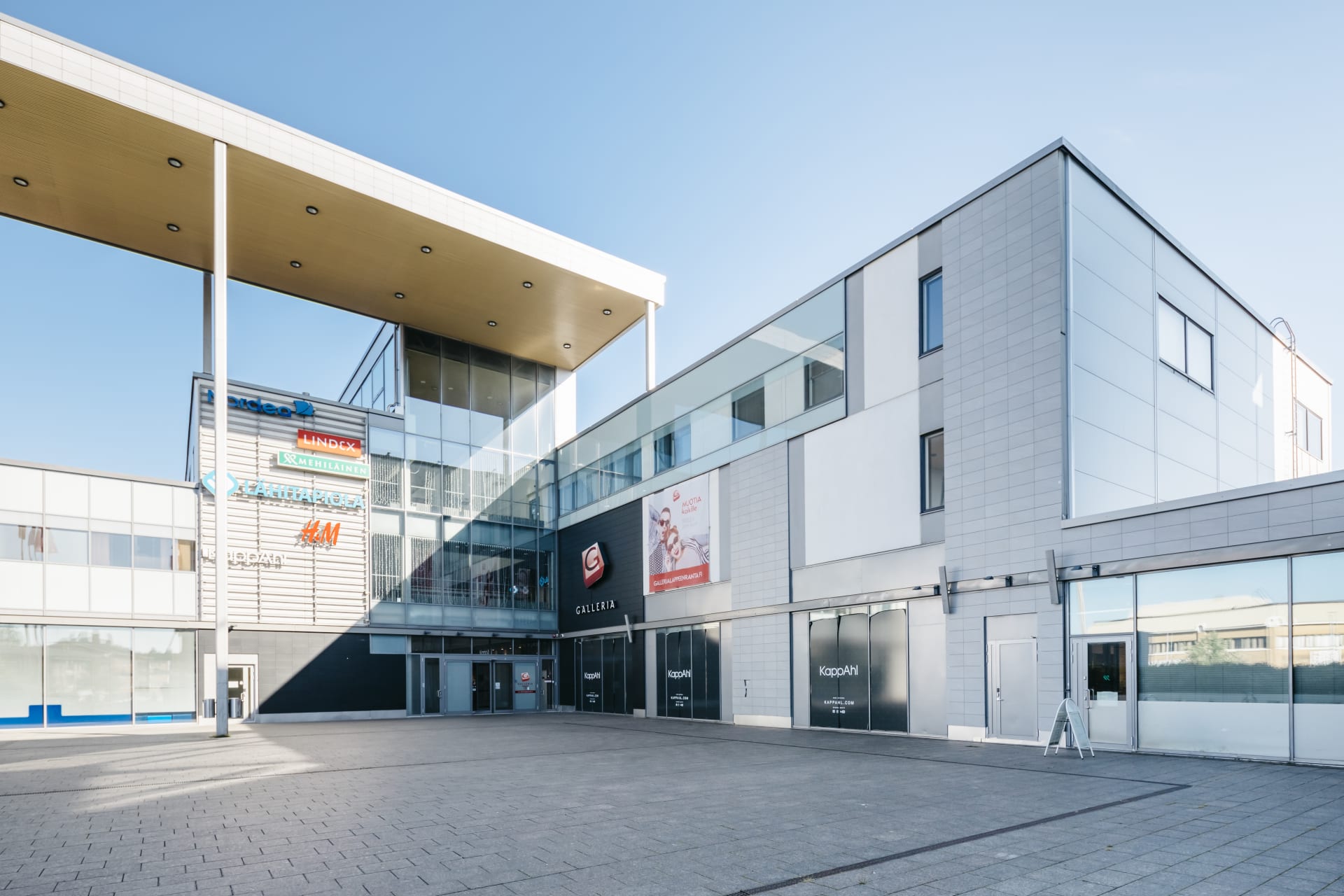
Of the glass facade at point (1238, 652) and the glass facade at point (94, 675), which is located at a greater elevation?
the glass facade at point (1238, 652)

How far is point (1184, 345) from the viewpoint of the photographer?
706 inches

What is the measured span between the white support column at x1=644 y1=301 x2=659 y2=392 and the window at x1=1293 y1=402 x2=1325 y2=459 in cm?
1763

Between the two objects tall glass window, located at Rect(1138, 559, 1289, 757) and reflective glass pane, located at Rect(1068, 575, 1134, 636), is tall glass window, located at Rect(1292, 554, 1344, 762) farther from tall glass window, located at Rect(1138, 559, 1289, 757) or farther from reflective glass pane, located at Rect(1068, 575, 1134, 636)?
reflective glass pane, located at Rect(1068, 575, 1134, 636)

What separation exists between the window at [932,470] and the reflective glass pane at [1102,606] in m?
3.21

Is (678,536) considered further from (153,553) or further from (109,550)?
(109,550)

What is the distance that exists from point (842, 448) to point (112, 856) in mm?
14745

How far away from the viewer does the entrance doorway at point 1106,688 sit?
43.2 feet

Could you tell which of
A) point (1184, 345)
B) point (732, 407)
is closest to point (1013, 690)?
point (1184, 345)

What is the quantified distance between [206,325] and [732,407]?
16589mm

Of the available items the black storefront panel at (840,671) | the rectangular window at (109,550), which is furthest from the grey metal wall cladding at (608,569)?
the rectangular window at (109,550)

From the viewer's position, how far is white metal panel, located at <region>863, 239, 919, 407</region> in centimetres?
1744

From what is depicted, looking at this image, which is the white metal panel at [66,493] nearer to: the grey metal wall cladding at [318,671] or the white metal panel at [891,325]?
the grey metal wall cladding at [318,671]

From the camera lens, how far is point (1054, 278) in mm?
14719

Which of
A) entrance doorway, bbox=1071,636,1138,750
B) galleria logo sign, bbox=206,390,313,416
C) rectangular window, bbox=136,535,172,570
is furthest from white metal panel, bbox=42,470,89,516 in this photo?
entrance doorway, bbox=1071,636,1138,750
